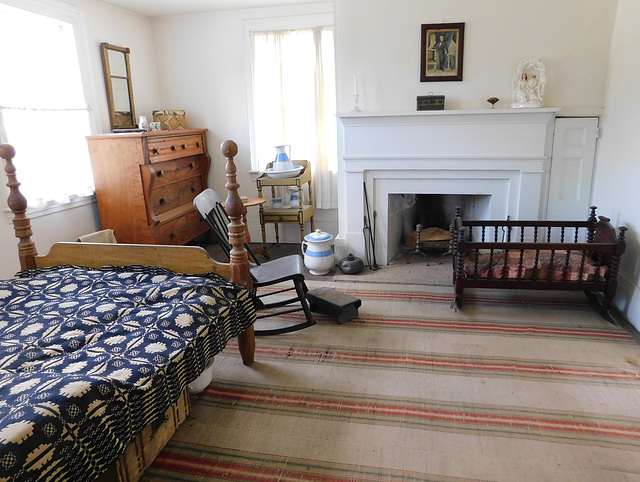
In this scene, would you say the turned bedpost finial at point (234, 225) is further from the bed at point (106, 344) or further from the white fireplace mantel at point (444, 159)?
the white fireplace mantel at point (444, 159)

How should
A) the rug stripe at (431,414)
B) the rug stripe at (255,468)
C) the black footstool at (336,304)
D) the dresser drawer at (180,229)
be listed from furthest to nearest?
the dresser drawer at (180,229) → the black footstool at (336,304) → the rug stripe at (431,414) → the rug stripe at (255,468)

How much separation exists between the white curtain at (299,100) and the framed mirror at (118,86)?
1242 mm

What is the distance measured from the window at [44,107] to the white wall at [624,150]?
421 cm

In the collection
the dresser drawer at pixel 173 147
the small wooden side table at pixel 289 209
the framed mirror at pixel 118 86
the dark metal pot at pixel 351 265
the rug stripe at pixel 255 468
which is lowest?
the rug stripe at pixel 255 468

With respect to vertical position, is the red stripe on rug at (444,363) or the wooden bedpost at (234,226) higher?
the wooden bedpost at (234,226)

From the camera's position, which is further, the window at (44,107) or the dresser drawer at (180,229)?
the dresser drawer at (180,229)

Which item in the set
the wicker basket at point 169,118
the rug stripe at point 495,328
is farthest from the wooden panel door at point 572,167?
the wicker basket at point 169,118

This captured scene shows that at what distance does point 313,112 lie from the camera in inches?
183

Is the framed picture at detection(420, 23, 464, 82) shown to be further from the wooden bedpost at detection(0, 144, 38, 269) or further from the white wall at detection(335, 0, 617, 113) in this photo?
the wooden bedpost at detection(0, 144, 38, 269)

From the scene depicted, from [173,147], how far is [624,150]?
12.1 ft

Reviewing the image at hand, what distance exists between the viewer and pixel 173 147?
4.26 m

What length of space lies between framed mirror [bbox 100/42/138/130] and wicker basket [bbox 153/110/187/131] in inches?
9.0

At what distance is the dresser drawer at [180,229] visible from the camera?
4.03 meters

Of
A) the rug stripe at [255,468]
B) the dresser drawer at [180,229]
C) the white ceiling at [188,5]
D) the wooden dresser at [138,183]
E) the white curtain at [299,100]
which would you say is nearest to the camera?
the rug stripe at [255,468]
